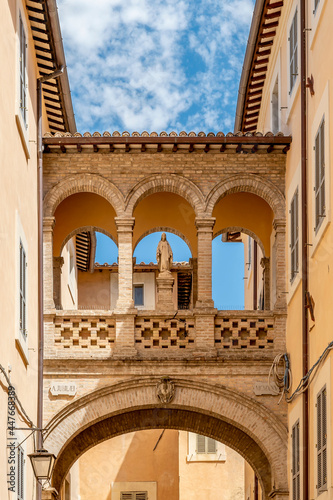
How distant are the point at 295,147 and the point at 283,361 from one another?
3.72 meters

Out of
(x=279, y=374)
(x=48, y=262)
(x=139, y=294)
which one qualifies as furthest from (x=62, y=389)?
(x=139, y=294)

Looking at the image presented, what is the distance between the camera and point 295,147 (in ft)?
67.6

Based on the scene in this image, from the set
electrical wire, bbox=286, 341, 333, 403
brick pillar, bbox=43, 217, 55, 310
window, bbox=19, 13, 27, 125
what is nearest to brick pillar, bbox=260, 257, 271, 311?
electrical wire, bbox=286, 341, 333, 403

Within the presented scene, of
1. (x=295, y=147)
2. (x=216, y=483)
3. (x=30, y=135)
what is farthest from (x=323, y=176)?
(x=216, y=483)

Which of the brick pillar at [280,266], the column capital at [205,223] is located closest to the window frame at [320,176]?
the brick pillar at [280,266]

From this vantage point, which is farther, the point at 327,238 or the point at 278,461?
the point at 278,461

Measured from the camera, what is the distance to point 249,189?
21.9 m

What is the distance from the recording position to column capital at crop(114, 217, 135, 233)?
21719 mm

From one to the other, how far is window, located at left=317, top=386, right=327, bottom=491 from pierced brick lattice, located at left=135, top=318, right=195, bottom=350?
14.8ft

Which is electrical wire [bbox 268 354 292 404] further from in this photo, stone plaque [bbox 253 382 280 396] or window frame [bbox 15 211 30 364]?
window frame [bbox 15 211 30 364]

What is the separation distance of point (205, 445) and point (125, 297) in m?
13.1

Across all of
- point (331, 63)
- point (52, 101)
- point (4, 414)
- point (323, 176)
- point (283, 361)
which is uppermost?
point (52, 101)

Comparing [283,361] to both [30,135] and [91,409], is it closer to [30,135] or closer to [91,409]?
[91,409]

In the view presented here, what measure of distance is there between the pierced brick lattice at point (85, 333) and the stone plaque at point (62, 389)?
2.43 ft
